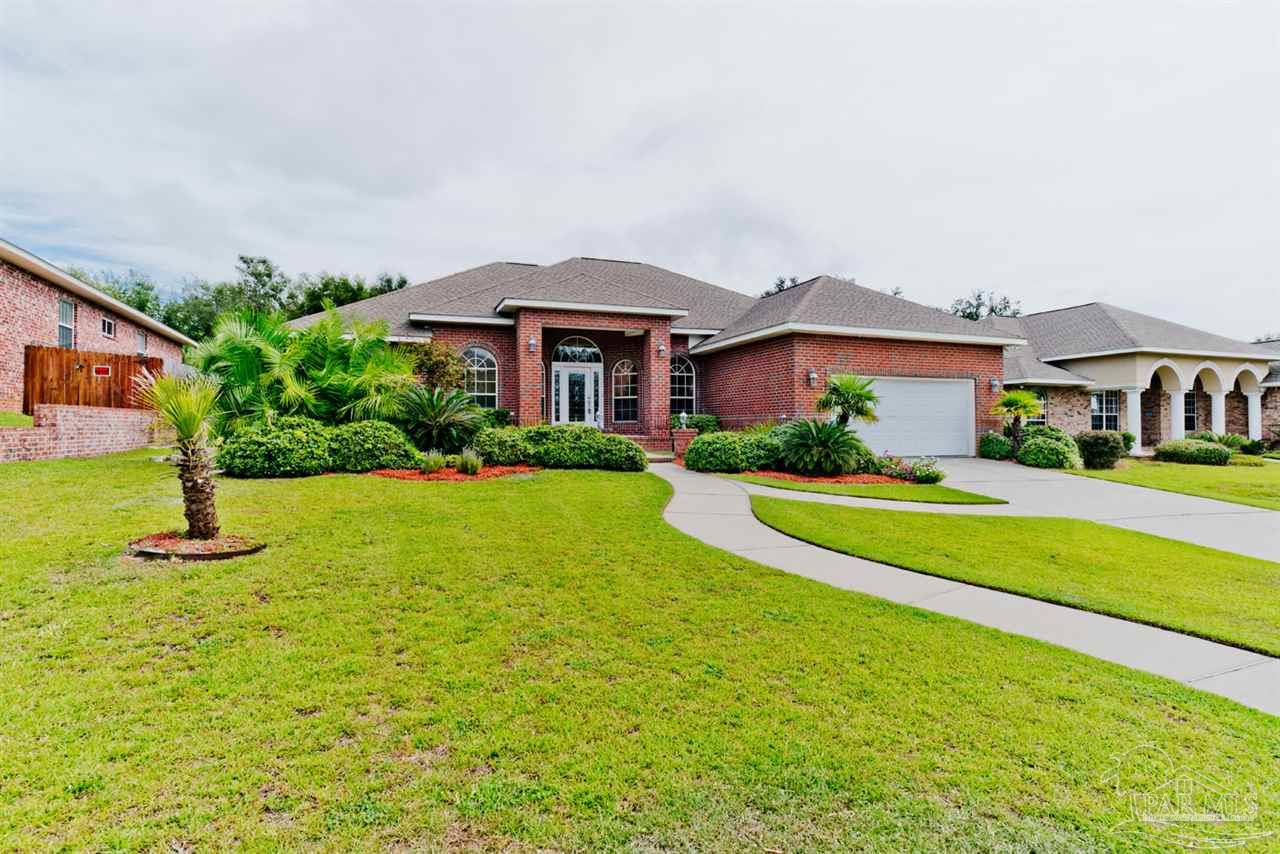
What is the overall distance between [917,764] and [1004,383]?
2049 centimetres

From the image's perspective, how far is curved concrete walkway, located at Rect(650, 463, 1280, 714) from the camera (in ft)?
11.9

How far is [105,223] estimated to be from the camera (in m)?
32.5

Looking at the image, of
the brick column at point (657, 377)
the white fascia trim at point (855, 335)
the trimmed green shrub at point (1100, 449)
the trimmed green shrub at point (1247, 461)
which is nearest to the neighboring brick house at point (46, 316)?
the brick column at point (657, 377)

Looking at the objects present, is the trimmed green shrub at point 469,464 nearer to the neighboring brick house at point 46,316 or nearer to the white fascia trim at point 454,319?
the white fascia trim at point 454,319

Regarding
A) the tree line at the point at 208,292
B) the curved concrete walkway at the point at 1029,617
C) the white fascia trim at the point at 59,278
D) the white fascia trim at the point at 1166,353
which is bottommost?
the curved concrete walkway at the point at 1029,617

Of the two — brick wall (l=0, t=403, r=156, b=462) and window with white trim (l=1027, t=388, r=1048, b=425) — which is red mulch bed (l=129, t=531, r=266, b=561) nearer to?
brick wall (l=0, t=403, r=156, b=462)

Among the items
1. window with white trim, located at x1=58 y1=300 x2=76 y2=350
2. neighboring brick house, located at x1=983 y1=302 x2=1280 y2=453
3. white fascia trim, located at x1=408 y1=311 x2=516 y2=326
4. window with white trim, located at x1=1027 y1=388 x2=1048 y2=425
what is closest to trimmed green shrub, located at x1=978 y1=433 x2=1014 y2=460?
neighboring brick house, located at x1=983 y1=302 x2=1280 y2=453

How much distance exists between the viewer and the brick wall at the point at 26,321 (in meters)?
13.1

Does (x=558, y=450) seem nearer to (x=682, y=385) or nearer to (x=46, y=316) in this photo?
(x=682, y=385)

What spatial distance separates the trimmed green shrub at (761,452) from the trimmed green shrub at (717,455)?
0.12 metres

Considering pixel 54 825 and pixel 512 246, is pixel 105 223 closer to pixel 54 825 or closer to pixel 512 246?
pixel 512 246

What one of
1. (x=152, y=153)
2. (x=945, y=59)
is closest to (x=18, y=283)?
(x=152, y=153)

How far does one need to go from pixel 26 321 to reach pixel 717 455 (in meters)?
16.8

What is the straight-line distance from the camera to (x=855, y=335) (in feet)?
52.6
